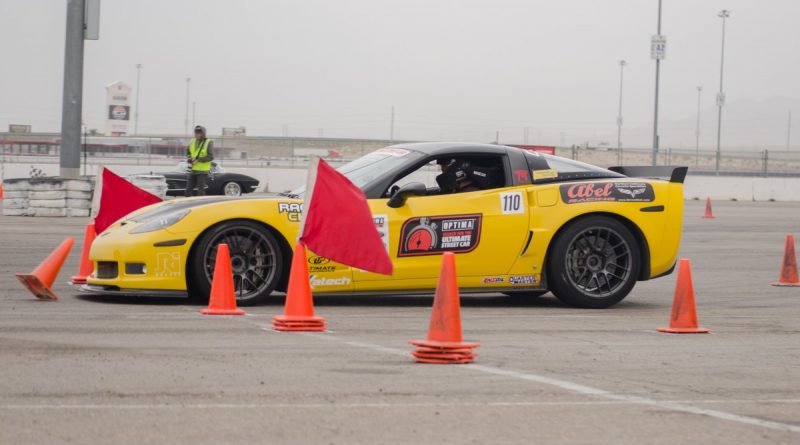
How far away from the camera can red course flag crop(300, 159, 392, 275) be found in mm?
8469

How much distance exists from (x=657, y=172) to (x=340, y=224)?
355 centimetres

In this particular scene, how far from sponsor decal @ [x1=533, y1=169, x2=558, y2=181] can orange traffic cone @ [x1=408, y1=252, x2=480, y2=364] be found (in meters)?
3.34

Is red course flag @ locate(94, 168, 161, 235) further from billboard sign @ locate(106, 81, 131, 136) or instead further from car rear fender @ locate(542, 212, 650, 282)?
billboard sign @ locate(106, 81, 131, 136)

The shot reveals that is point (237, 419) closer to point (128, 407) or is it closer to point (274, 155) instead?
point (128, 407)

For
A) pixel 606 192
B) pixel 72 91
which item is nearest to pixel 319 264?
pixel 606 192

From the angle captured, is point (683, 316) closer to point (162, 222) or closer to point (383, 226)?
point (383, 226)

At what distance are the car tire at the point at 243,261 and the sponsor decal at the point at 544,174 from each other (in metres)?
2.28

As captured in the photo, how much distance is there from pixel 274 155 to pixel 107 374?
138 ft

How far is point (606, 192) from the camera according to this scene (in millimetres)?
10234

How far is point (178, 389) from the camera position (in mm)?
5730

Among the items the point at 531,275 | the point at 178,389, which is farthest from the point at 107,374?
the point at 531,275

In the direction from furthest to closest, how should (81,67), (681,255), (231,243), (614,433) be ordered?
(81,67) < (681,255) < (231,243) < (614,433)

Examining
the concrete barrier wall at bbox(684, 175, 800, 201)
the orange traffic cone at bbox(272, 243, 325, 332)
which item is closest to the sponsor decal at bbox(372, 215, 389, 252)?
the orange traffic cone at bbox(272, 243, 325, 332)

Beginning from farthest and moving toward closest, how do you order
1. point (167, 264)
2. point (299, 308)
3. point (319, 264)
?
1. point (319, 264)
2. point (167, 264)
3. point (299, 308)
